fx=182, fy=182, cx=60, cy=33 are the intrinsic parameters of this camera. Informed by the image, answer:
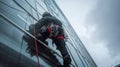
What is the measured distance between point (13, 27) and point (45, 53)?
1.03 metres

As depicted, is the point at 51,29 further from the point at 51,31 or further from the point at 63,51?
the point at 63,51

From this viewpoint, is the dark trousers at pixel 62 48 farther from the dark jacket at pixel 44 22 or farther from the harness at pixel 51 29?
the dark jacket at pixel 44 22

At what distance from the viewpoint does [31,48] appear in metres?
3.62

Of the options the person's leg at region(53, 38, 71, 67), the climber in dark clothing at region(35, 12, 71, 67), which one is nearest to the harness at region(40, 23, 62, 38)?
the climber in dark clothing at region(35, 12, 71, 67)

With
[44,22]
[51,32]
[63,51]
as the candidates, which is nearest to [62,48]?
[63,51]

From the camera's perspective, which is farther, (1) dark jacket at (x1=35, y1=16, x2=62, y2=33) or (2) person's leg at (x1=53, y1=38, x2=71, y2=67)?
(1) dark jacket at (x1=35, y1=16, x2=62, y2=33)

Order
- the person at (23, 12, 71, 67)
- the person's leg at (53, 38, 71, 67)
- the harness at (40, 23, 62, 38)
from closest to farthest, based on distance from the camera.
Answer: the person's leg at (53, 38, 71, 67) → the person at (23, 12, 71, 67) → the harness at (40, 23, 62, 38)

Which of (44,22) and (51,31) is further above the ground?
(44,22)

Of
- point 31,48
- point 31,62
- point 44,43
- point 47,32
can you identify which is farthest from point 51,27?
point 31,62

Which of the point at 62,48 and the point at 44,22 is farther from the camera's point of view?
the point at 44,22

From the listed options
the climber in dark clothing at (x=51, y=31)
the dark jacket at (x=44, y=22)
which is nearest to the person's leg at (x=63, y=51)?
the climber in dark clothing at (x=51, y=31)

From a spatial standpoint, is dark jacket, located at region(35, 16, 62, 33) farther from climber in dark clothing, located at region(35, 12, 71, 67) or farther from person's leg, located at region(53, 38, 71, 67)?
person's leg, located at region(53, 38, 71, 67)

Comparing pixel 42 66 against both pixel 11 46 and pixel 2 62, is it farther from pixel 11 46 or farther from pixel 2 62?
pixel 2 62

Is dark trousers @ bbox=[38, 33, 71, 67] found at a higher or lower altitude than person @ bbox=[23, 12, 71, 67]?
lower
